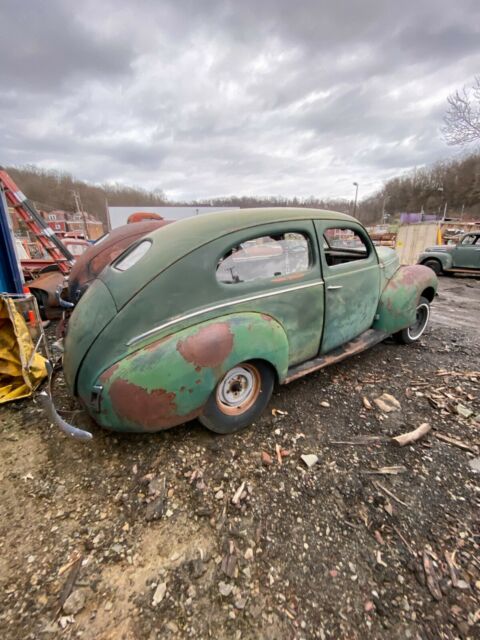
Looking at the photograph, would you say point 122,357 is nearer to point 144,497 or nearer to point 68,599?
point 144,497

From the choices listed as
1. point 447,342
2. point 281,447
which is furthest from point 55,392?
point 447,342

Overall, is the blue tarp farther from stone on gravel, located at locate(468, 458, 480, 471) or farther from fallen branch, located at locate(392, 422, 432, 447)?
stone on gravel, located at locate(468, 458, 480, 471)

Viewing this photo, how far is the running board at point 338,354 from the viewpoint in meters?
2.75

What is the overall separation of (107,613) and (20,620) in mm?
389

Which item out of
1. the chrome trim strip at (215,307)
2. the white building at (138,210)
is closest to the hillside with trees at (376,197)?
the white building at (138,210)

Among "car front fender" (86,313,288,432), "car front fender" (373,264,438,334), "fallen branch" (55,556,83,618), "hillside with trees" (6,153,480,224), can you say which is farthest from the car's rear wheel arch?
"hillside with trees" (6,153,480,224)

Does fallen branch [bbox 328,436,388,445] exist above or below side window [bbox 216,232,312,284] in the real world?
below

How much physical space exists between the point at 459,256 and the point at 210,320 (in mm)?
12091

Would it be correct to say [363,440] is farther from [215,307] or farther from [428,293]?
[428,293]

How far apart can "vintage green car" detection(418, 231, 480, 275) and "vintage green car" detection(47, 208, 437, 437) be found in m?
10.1

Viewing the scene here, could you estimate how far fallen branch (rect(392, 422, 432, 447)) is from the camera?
240cm

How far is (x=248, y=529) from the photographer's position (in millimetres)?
1772

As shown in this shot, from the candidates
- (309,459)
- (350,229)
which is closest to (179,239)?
(309,459)

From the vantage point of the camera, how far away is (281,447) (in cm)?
238
